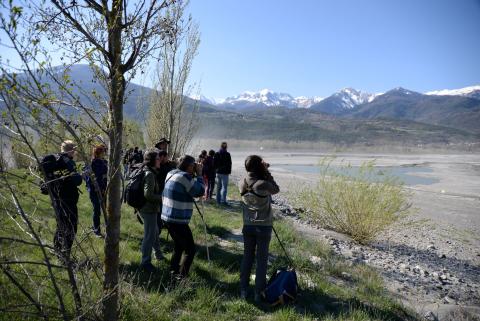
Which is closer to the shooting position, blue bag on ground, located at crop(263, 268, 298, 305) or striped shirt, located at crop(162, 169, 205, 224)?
blue bag on ground, located at crop(263, 268, 298, 305)

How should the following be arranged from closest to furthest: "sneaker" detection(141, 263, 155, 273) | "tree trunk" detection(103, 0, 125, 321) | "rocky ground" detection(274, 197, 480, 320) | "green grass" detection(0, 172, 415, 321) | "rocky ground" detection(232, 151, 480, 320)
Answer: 1. "tree trunk" detection(103, 0, 125, 321)
2. "green grass" detection(0, 172, 415, 321)
3. "sneaker" detection(141, 263, 155, 273)
4. "rocky ground" detection(274, 197, 480, 320)
5. "rocky ground" detection(232, 151, 480, 320)

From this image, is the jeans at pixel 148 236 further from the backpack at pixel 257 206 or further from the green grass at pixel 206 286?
the backpack at pixel 257 206

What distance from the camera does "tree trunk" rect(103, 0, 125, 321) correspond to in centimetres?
286

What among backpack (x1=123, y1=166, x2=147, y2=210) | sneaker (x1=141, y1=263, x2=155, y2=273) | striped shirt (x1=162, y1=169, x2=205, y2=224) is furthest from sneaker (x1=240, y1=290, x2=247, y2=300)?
backpack (x1=123, y1=166, x2=147, y2=210)

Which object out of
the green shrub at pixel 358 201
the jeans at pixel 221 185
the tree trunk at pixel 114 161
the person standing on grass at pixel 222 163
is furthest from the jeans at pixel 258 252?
the jeans at pixel 221 185

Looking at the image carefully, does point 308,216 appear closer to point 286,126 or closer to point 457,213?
point 457,213

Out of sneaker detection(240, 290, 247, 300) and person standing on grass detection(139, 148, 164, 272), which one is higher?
person standing on grass detection(139, 148, 164, 272)

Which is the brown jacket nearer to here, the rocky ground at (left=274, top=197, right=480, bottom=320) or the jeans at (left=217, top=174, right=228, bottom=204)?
the rocky ground at (left=274, top=197, right=480, bottom=320)

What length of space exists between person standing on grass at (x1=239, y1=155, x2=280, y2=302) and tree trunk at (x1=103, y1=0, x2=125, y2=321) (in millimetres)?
2209

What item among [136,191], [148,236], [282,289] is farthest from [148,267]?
[282,289]

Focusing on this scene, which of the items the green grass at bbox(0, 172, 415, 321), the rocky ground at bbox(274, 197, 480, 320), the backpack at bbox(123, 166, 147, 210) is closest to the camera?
the green grass at bbox(0, 172, 415, 321)

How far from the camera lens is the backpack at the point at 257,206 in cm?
488

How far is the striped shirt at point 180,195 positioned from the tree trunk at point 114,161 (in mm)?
1818

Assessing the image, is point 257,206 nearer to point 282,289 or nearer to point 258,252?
point 258,252
